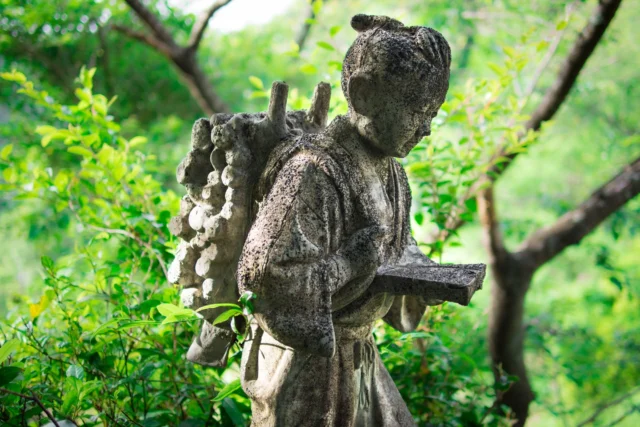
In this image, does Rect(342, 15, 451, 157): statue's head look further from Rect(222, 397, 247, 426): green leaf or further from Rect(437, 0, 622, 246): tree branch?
Rect(437, 0, 622, 246): tree branch

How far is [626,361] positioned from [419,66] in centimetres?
385

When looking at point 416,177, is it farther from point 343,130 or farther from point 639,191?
point 639,191

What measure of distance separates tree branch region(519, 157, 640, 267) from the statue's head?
1842mm

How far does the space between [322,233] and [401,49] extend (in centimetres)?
39

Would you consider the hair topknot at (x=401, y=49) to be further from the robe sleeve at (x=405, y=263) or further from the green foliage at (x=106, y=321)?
the green foliage at (x=106, y=321)

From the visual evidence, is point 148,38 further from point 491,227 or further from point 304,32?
point 491,227

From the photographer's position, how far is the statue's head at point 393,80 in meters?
1.14

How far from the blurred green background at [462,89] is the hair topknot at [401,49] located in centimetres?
147

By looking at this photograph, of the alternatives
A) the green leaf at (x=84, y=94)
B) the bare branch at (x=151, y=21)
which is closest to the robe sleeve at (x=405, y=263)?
the green leaf at (x=84, y=94)

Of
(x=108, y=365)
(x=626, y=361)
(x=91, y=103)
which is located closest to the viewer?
(x=108, y=365)

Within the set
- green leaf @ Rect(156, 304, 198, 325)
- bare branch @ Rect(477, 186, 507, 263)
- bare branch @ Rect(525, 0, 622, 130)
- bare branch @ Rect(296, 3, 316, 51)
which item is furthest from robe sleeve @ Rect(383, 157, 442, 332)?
bare branch @ Rect(296, 3, 316, 51)

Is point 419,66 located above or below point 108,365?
above

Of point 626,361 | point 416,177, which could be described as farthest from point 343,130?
point 626,361

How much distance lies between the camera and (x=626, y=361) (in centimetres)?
413
